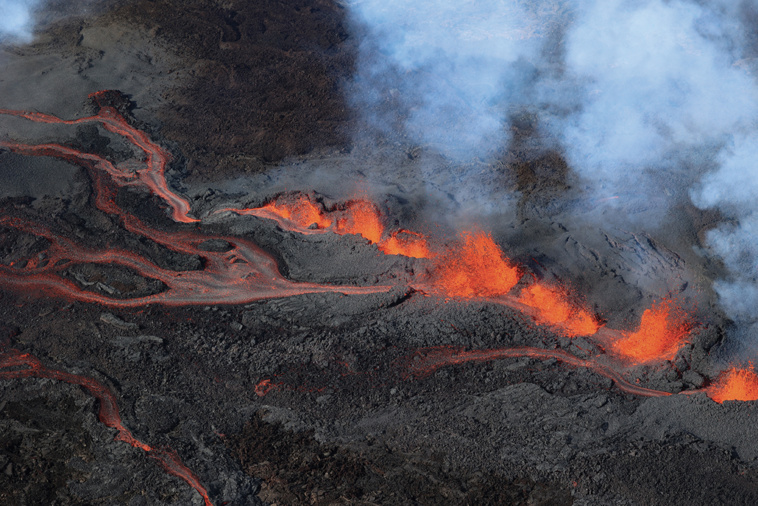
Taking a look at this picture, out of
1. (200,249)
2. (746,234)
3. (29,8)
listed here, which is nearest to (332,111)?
(200,249)

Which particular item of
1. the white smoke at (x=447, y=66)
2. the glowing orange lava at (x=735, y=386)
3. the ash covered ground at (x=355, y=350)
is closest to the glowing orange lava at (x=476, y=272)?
the ash covered ground at (x=355, y=350)

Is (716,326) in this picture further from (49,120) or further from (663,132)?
(49,120)

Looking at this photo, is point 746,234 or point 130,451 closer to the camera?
point 130,451

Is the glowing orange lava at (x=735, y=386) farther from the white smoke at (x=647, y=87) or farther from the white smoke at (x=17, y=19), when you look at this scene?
the white smoke at (x=17, y=19)

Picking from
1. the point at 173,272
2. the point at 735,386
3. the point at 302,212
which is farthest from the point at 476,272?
the point at 173,272

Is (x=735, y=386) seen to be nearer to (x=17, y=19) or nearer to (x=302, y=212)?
(x=302, y=212)

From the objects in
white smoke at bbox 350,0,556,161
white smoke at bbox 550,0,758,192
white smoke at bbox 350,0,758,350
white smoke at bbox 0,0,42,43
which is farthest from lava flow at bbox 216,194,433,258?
white smoke at bbox 0,0,42,43
